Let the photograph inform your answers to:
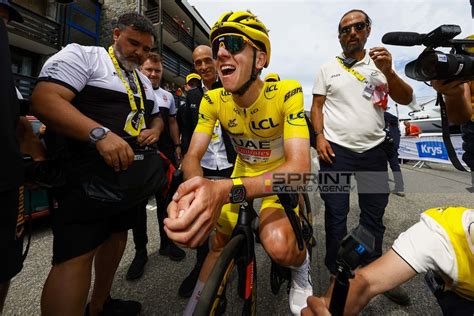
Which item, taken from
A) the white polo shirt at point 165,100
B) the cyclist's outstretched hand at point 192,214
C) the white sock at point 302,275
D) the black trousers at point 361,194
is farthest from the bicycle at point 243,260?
the white polo shirt at point 165,100

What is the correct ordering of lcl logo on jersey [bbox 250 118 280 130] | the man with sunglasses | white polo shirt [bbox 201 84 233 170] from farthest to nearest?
white polo shirt [bbox 201 84 233 170] → the man with sunglasses → lcl logo on jersey [bbox 250 118 280 130]

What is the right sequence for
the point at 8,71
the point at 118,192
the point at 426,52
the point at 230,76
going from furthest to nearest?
the point at 230,76 < the point at 118,192 < the point at 8,71 < the point at 426,52

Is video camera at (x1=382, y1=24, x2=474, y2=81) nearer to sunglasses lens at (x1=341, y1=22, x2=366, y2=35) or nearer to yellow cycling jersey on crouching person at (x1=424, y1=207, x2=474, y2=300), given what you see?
yellow cycling jersey on crouching person at (x1=424, y1=207, x2=474, y2=300)

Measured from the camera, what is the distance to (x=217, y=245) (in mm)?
1679

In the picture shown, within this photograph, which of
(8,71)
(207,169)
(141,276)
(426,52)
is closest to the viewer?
(426,52)

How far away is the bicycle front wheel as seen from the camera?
1005 millimetres

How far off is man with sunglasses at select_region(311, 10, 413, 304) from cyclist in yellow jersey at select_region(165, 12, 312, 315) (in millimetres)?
755

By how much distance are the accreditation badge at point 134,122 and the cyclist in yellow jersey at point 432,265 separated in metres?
1.45

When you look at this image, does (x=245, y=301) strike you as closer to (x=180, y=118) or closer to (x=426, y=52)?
(x=426, y=52)

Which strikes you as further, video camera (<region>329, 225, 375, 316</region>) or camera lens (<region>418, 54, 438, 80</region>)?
camera lens (<region>418, 54, 438, 80</region>)

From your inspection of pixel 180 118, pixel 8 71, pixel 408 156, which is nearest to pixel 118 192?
pixel 8 71

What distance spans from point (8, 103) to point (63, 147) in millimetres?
430

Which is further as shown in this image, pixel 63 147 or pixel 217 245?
pixel 217 245

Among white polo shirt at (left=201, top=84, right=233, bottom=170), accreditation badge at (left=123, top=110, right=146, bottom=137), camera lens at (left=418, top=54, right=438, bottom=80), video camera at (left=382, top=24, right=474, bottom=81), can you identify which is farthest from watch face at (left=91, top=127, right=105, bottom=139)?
camera lens at (left=418, top=54, right=438, bottom=80)
